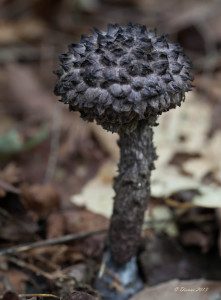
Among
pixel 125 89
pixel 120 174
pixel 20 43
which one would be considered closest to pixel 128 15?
pixel 20 43

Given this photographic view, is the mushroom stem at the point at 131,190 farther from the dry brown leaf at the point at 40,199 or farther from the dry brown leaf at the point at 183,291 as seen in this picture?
the dry brown leaf at the point at 40,199

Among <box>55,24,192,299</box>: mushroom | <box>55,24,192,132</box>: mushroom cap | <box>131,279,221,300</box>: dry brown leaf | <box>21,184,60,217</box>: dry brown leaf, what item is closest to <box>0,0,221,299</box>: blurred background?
<box>21,184,60,217</box>: dry brown leaf

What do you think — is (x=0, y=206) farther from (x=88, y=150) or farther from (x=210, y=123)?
(x=210, y=123)

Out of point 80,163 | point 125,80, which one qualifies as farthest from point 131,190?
point 80,163

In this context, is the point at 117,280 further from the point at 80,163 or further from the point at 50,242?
the point at 80,163

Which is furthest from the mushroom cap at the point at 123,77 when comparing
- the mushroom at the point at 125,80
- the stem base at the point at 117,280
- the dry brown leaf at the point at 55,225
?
the dry brown leaf at the point at 55,225
